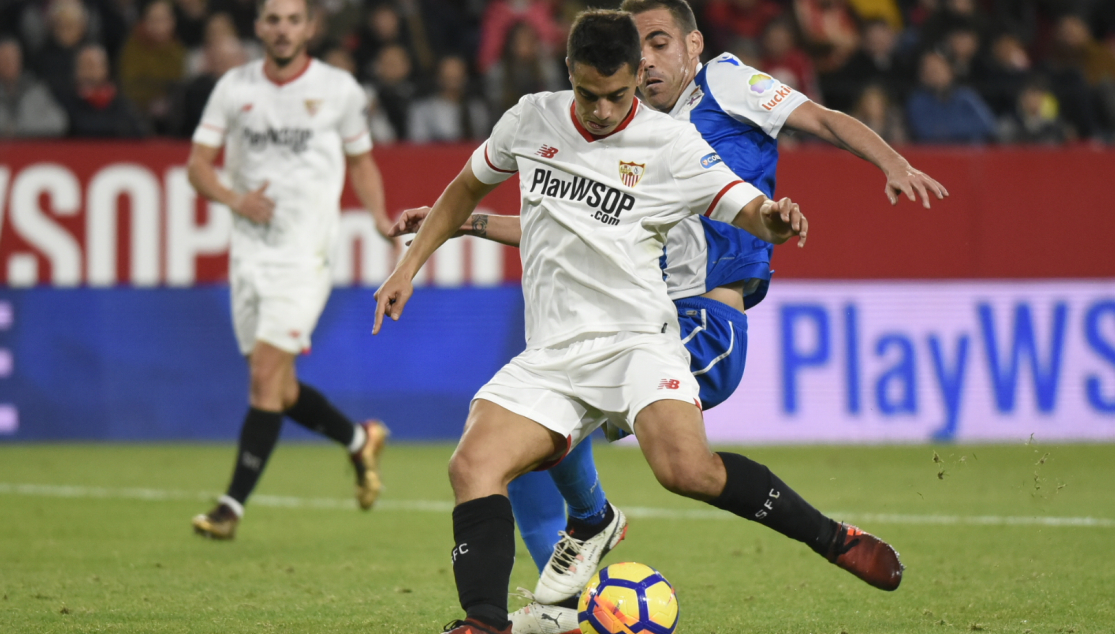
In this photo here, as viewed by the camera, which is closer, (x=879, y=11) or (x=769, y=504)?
(x=769, y=504)

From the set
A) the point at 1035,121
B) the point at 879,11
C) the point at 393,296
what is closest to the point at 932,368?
the point at 1035,121

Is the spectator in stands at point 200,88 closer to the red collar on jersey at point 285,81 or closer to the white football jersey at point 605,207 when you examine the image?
the red collar on jersey at point 285,81

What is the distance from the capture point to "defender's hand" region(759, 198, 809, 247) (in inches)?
156

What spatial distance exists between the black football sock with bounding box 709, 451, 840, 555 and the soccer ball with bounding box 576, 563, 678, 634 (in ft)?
A: 1.10

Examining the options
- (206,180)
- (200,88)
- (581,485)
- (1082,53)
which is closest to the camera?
(581,485)

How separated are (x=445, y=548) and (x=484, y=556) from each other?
2563 mm

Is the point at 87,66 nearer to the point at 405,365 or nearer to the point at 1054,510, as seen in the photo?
the point at 405,365

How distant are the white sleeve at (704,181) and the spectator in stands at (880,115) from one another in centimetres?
753

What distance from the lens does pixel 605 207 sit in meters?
4.41

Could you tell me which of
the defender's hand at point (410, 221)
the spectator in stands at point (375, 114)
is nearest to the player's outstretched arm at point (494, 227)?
the defender's hand at point (410, 221)

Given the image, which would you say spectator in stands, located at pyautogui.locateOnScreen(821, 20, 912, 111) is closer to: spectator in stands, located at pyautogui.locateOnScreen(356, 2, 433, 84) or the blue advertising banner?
spectator in stands, located at pyautogui.locateOnScreen(356, 2, 433, 84)

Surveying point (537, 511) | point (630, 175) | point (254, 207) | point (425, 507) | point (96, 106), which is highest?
point (630, 175)

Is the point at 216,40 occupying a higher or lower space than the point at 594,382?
higher

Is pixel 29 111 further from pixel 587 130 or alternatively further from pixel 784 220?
pixel 784 220
